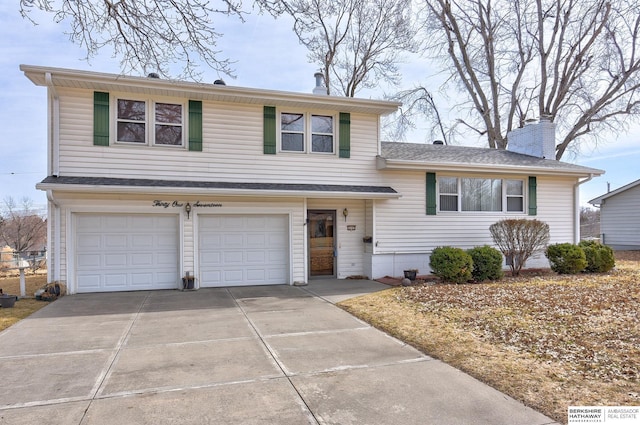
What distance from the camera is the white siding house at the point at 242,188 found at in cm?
896

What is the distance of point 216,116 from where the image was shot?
32.7 ft

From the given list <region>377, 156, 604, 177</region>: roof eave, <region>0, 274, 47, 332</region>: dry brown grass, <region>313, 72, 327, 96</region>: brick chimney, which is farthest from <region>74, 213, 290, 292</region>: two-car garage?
<region>313, 72, 327, 96</region>: brick chimney

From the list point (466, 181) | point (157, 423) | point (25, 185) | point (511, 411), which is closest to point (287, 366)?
point (157, 423)

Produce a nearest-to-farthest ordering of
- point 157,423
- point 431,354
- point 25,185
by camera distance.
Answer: point 157,423, point 431,354, point 25,185

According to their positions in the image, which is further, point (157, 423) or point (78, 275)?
point (78, 275)

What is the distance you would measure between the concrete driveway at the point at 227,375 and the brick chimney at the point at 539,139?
11774 millimetres

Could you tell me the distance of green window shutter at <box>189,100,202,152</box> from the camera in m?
9.72

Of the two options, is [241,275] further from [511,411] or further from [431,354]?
[511,411]

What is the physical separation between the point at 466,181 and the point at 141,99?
9.67 m

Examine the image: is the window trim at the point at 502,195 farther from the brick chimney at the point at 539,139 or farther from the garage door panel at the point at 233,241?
the garage door panel at the point at 233,241

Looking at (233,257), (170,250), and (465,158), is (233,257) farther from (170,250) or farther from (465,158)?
(465,158)

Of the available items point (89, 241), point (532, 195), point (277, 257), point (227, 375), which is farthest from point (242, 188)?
point (532, 195)

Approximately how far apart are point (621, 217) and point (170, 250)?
22.8 meters

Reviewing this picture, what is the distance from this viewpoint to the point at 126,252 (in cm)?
939
